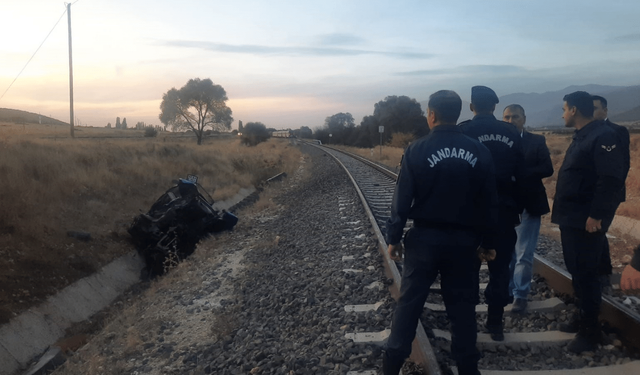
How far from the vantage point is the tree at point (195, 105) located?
69.4m

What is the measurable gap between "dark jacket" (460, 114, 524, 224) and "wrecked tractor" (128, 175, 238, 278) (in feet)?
21.6

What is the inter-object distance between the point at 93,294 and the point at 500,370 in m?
6.70

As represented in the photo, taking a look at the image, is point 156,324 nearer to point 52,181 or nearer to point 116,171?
point 52,181

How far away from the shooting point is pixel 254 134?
60.4 metres

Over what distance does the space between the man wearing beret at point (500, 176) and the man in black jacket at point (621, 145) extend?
0.78 meters

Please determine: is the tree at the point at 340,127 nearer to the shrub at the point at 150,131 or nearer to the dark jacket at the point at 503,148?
the shrub at the point at 150,131

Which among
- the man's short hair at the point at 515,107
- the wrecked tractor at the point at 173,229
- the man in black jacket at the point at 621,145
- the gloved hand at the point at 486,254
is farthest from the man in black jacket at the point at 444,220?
the wrecked tractor at the point at 173,229

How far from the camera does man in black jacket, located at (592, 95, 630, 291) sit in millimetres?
4184

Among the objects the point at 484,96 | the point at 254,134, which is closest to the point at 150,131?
the point at 254,134

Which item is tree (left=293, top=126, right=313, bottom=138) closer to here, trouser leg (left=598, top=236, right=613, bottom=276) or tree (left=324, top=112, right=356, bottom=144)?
tree (left=324, top=112, right=356, bottom=144)

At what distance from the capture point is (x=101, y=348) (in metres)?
5.63

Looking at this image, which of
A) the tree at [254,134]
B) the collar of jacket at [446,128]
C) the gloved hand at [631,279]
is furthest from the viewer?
the tree at [254,134]

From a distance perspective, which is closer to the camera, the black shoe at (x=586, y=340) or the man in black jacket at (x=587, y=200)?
the man in black jacket at (x=587, y=200)

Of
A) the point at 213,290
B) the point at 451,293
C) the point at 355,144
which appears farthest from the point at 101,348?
the point at 355,144
